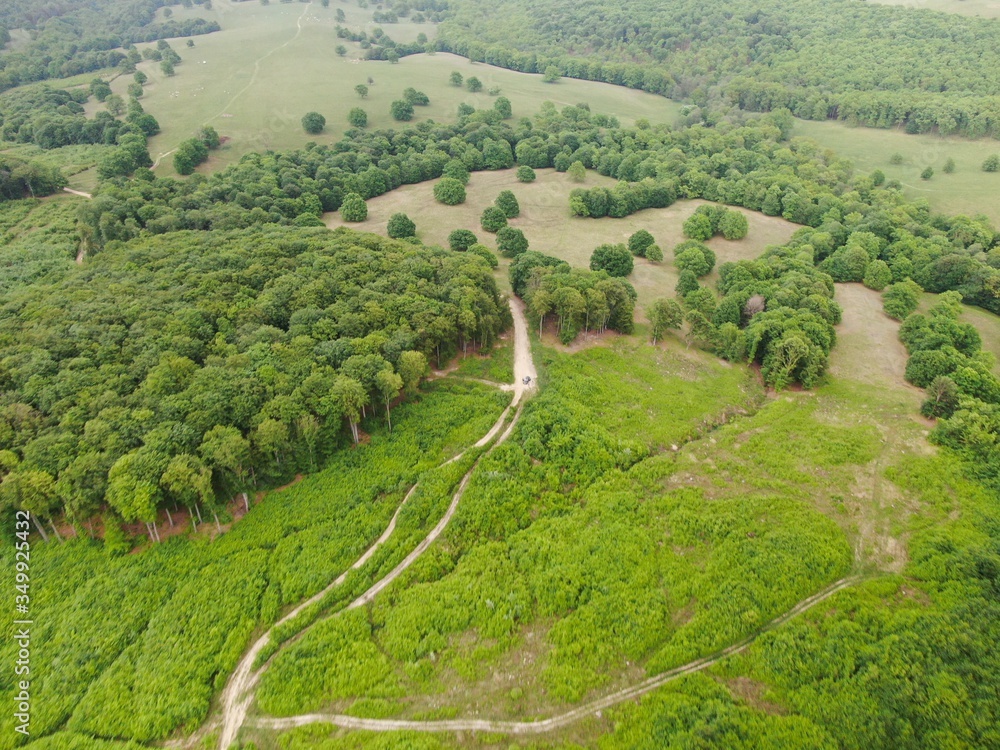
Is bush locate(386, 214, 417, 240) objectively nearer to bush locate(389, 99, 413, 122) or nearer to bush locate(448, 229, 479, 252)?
bush locate(448, 229, 479, 252)

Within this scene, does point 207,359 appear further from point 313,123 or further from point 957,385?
point 313,123

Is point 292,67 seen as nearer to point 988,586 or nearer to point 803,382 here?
point 803,382

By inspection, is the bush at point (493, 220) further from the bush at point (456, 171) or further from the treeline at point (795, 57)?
the treeline at point (795, 57)

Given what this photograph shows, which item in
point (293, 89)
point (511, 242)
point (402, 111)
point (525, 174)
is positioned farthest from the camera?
point (293, 89)

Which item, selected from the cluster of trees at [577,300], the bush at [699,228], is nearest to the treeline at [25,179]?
the cluster of trees at [577,300]

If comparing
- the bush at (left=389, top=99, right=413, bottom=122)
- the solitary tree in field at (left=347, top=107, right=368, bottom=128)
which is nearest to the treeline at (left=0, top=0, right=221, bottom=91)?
the solitary tree in field at (left=347, top=107, right=368, bottom=128)

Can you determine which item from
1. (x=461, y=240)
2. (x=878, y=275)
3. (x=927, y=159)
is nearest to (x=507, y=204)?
(x=461, y=240)

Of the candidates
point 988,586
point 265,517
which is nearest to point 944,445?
point 988,586
